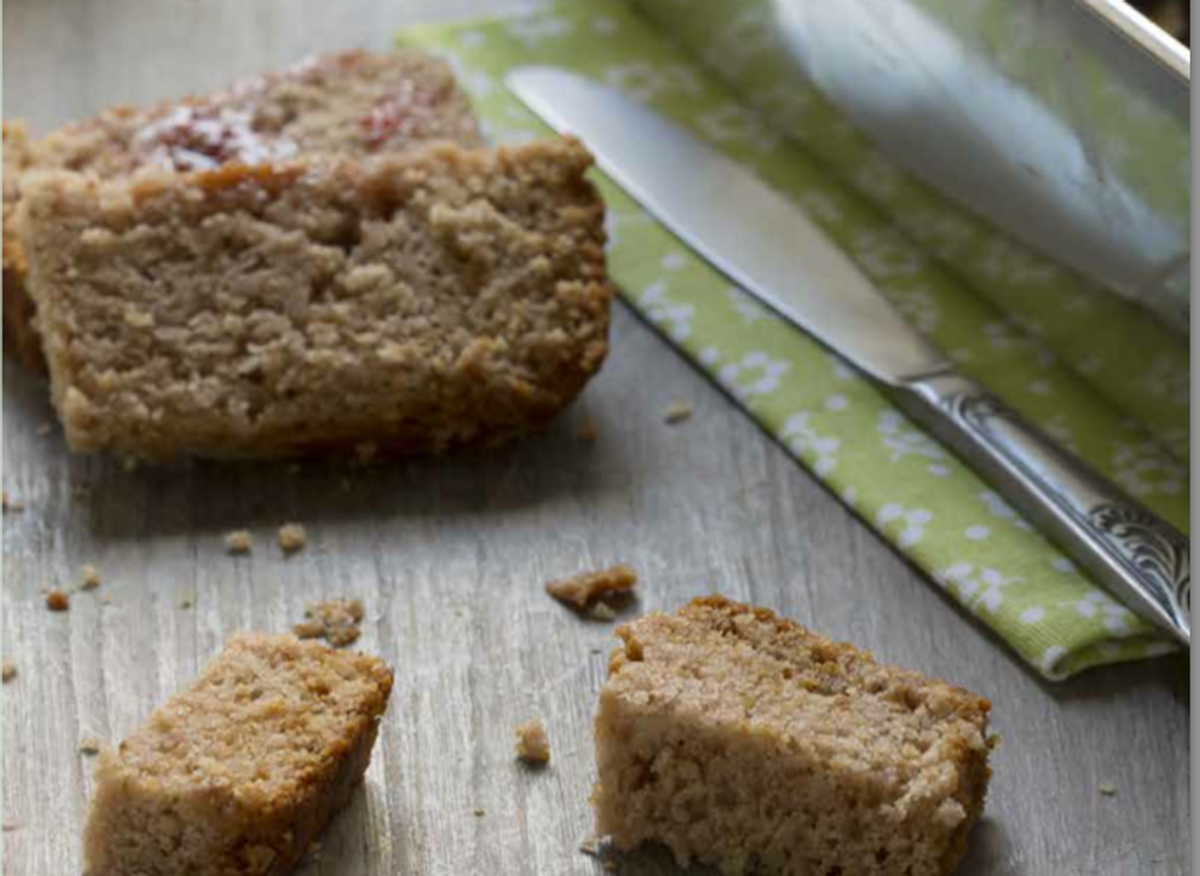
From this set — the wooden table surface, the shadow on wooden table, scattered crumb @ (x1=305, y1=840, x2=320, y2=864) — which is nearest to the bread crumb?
the wooden table surface

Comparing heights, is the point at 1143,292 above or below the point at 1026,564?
above

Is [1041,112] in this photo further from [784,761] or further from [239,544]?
[239,544]

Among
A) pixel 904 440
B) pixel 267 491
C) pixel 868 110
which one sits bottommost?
pixel 267 491

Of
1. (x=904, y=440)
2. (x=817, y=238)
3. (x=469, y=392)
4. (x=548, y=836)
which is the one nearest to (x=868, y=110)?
(x=817, y=238)

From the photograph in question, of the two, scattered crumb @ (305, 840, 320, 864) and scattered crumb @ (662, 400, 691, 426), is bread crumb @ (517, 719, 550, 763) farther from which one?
scattered crumb @ (662, 400, 691, 426)

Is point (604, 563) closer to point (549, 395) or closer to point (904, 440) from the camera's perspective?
point (549, 395)

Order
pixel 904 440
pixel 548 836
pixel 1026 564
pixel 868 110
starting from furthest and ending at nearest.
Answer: pixel 868 110, pixel 904 440, pixel 1026 564, pixel 548 836
